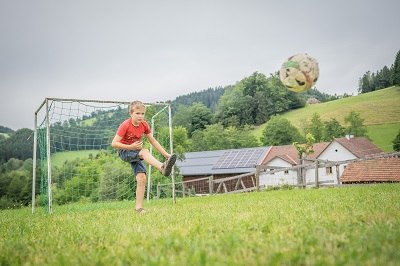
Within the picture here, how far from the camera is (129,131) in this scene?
604cm

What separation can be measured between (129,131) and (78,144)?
21.8 feet

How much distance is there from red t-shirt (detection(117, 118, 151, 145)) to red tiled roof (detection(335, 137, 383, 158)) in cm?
3952

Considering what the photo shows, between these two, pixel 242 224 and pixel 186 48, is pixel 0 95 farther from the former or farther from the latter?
pixel 242 224

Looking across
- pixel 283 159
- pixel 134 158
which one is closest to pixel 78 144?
pixel 134 158

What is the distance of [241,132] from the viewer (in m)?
64.2

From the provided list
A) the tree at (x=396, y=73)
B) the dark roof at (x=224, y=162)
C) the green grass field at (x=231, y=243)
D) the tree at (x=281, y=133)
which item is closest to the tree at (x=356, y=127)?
the tree at (x=281, y=133)

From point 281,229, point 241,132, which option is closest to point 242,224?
point 281,229

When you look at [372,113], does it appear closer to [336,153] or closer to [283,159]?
[336,153]

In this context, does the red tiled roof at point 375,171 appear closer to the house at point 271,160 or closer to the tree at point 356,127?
the house at point 271,160

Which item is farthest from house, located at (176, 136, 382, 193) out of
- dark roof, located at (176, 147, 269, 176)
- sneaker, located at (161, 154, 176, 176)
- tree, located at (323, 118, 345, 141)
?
sneaker, located at (161, 154, 176, 176)

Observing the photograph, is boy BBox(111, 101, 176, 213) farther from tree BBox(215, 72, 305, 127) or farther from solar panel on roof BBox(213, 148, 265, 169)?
tree BBox(215, 72, 305, 127)

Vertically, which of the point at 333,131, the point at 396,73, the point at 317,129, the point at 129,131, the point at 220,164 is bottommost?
the point at 220,164

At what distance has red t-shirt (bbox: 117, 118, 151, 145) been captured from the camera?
19.5ft

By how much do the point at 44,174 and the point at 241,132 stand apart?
55.9 metres
